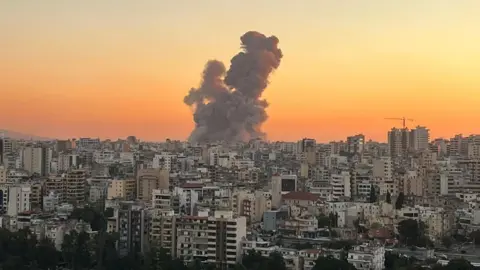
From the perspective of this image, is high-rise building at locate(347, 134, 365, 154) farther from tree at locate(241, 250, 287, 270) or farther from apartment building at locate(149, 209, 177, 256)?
tree at locate(241, 250, 287, 270)

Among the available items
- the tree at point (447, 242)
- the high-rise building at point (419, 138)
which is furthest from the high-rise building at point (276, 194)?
the high-rise building at point (419, 138)

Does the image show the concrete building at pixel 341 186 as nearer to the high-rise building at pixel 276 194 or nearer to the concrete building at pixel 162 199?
the high-rise building at pixel 276 194

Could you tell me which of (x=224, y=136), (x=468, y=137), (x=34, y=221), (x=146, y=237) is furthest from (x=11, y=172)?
(x=468, y=137)

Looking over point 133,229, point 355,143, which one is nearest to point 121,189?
point 133,229

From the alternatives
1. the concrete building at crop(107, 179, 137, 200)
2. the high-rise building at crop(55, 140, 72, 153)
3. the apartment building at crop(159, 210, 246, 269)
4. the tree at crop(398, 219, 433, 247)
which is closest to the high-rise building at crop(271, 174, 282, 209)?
the concrete building at crop(107, 179, 137, 200)

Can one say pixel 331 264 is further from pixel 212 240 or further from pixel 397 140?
pixel 397 140
